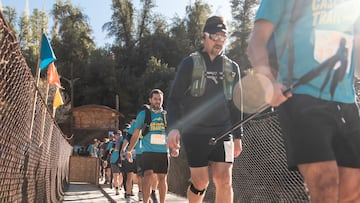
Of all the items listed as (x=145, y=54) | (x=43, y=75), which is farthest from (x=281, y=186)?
(x=145, y=54)

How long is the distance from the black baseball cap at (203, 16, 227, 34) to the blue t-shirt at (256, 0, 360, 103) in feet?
5.38

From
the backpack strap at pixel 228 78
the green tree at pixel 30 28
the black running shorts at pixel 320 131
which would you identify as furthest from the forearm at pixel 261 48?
the green tree at pixel 30 28

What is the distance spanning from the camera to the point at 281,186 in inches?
297

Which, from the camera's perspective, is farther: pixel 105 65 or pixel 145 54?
pixel 145 54

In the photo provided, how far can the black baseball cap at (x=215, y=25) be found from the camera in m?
4.33

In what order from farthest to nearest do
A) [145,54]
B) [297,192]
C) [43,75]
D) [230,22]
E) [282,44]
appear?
[145,54], [230,22], [43,75], [297,192], [282,44]

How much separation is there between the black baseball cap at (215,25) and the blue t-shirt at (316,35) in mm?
1641

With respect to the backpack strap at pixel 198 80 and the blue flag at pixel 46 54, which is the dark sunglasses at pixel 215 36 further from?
the blue flag at pixel 46 54

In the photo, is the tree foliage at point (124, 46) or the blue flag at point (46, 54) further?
the tree foliage at point (124, 46)

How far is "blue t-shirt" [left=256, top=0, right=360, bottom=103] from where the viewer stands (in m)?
2.51

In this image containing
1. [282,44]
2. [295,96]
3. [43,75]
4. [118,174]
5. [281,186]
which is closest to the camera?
[295,96]

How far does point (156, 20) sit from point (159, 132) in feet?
175

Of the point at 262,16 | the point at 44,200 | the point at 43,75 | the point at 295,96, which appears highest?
the point at 43,75

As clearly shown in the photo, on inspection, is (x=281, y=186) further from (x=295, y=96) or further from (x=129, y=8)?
(x=129, y=8)
